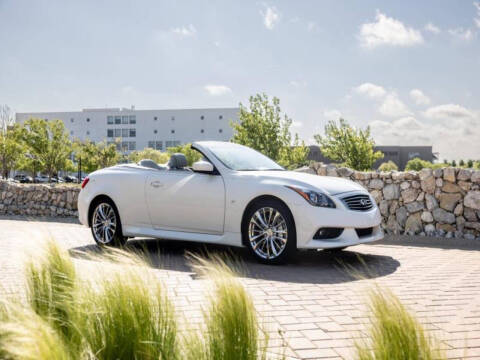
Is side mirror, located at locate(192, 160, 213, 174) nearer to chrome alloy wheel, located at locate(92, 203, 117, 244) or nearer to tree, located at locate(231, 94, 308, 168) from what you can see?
chrome alloy wheel, located at locate(92, 203, 117, 244)

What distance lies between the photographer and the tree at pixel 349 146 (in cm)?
5169

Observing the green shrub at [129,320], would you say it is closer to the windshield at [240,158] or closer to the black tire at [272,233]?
the black tire at [272,233]

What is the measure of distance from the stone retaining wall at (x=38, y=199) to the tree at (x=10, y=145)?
1302 inches

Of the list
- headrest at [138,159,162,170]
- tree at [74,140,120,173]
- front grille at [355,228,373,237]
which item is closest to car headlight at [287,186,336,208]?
front grille at [355,228,373,237]

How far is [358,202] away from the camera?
752 cm

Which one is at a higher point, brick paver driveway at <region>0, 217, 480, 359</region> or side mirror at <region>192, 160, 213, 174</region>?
side mirror at <region>192, 160, 213, 174</region>

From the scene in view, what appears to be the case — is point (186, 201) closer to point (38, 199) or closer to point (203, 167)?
point (203, 167)

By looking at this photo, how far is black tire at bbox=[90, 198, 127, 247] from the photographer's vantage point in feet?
29.9

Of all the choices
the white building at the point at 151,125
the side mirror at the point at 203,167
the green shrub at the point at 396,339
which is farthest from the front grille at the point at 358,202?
the white building at the point at 151,125

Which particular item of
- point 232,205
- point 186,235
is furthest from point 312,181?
point 186,235

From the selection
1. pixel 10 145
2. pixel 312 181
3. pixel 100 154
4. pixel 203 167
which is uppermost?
pixel 10 145

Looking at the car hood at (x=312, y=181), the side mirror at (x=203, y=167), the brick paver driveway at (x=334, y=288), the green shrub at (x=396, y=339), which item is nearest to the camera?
the green shrub at (x=396, y=339)

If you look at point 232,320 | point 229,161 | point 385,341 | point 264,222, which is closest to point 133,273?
point 232,320

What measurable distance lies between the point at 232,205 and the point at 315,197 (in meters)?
1.20
